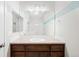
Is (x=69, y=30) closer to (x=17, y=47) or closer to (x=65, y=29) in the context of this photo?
(x=65, y=29)

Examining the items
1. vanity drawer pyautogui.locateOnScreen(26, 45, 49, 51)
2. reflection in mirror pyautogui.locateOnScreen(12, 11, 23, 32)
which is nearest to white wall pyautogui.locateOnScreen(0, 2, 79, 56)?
reflection in mirror pyautogui.locateOnScreen(12, 11, 23, 32)

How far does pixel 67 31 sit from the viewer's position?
3084 millimetres

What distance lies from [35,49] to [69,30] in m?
0.98

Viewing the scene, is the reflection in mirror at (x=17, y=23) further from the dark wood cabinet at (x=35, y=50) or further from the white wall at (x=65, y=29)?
the dark wood cabinet at (x=35, y=50)

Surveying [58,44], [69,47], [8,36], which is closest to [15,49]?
[8,36]

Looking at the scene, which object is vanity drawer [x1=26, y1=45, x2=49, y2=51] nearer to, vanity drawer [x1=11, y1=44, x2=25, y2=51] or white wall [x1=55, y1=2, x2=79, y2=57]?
vanity drawer [x1=11, y1=44, x2=25, y2=51]

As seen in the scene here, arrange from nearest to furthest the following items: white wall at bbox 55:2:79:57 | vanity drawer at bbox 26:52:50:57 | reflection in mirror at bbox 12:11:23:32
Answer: white wall at bbox 55:2:79:57 → vanity drawer at bbox 26:52:50:57 → reflection in mirror at bbox 12:11:23:32

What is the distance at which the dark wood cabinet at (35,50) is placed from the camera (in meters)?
2.79

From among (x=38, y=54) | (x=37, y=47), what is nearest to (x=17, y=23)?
(x=37, y=47)

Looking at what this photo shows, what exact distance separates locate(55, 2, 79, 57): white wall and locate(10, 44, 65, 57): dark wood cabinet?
0.30 m

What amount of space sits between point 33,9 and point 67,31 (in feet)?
3.67

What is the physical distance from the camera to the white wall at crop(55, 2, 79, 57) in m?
2.62

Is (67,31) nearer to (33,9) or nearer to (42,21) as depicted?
(42,21)

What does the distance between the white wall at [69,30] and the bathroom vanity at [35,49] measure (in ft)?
0.88
